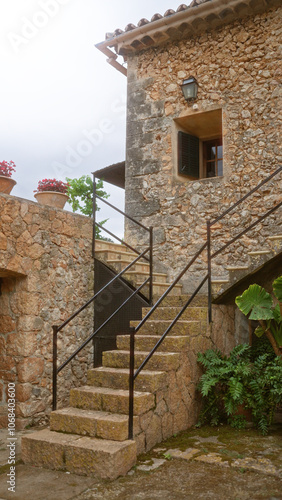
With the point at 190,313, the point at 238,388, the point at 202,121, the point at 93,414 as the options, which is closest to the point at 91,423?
the point at 93,414

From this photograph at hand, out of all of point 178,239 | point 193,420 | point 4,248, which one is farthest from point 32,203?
point 193,420

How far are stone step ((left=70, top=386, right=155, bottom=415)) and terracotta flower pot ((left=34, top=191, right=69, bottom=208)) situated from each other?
8.85 feet

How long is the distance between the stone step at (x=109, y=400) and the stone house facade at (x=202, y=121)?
3.23 m

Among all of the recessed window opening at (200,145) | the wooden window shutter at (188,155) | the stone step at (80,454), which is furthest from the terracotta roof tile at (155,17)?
the stone step at (80,454)

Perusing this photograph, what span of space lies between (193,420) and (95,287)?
2.48 metres

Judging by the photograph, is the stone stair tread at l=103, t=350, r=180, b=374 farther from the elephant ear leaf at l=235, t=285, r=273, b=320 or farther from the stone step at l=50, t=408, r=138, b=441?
the elephant ear leaf at l=235, t=285, r=273, b=320

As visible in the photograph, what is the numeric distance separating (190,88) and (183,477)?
19.8ft

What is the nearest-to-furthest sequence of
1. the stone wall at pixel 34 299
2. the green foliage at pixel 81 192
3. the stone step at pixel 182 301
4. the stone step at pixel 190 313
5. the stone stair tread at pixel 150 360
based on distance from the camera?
the stone stair tread at pixel 150 360
the stone step at pixel 190 313
the stone wall at pixel 34 299
the stone step at pixel 182 301
the green foliage at pixel 81 192

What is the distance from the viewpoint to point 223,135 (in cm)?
734

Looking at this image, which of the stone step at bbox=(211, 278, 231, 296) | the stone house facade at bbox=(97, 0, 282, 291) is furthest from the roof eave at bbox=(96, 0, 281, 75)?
the stone step at bbox=(211, 278, 231, 296)

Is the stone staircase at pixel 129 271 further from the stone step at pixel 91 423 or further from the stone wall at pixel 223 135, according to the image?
the stone step at pixel 91 423

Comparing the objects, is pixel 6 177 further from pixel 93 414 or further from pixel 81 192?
pixel 81 192

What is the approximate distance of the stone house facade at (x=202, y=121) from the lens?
698 cm

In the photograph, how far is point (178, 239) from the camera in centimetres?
757
